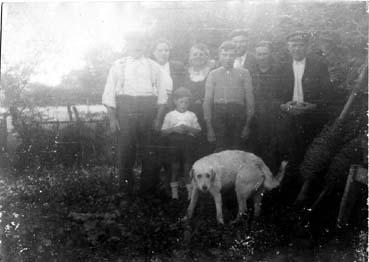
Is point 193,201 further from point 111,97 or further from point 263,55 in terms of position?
point 263,55

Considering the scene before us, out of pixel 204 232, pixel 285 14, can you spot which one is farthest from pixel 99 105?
pixel 285 14

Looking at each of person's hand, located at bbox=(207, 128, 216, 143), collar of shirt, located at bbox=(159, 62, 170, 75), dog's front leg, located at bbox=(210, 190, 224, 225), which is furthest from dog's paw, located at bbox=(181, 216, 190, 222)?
collar of shirt, located at bbox=(159, 62, 170, 75)

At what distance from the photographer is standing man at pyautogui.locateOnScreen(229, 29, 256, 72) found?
3.74m

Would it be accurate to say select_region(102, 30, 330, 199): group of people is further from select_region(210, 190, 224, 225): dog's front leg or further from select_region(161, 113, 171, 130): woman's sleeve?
select_region(210, 190, 224, 225): dog's front leg

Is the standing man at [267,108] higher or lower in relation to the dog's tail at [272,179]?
higher

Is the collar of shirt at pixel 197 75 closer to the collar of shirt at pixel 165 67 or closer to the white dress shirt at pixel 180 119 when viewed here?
the collar of shirt at pixel 165 67

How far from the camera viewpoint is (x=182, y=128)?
378cm

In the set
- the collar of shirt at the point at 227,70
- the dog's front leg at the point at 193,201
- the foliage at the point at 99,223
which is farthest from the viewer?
the collar of shirt at the point at 227,70

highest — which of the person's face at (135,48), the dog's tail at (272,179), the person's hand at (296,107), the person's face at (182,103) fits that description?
the person's face at (135,48)

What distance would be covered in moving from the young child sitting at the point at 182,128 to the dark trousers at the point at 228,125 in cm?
20

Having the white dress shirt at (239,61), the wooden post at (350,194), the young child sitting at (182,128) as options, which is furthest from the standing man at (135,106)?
the wooden post at (350,194)

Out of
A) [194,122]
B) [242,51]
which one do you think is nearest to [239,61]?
[242,51]

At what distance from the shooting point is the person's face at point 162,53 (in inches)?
150

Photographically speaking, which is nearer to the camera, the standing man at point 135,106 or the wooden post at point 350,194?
the wooden post at point 350,194
